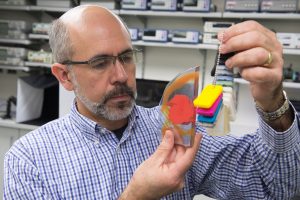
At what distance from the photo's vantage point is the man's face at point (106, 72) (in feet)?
3.52

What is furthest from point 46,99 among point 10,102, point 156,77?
point 156,77

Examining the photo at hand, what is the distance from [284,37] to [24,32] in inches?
91.1

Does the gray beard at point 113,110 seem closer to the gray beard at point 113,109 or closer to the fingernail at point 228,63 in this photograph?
the gray beard at point 113,109

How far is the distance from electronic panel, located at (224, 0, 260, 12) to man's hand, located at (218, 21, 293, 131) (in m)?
2.01

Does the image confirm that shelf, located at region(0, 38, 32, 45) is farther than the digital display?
Yes

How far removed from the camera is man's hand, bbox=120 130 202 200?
770 mm

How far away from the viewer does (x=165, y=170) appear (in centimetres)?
77

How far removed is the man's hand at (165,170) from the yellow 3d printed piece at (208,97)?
0.11 meters

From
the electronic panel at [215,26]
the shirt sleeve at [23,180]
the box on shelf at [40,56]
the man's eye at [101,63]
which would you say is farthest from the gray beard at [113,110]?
the box on shelf at [40,56]

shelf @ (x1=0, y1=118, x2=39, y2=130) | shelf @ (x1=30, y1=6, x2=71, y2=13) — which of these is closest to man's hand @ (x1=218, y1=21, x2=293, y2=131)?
shelf @ (x1=0, y1=118, x2=39, y2=130)

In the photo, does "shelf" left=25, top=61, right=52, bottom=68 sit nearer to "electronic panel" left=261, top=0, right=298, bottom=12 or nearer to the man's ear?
"electronic panel" left=261, top=0, right=298, bottom=12

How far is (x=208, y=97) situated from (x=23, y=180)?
2.03ft

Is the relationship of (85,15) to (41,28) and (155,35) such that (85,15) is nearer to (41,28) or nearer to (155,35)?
(155,35)

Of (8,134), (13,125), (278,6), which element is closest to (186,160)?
(278,6)
